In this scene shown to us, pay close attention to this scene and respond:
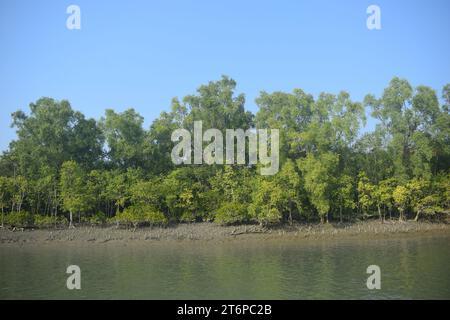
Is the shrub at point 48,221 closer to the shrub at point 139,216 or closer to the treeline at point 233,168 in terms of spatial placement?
the treeline at point 233,168

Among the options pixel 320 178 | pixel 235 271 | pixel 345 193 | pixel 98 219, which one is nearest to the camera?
pixel 235 271

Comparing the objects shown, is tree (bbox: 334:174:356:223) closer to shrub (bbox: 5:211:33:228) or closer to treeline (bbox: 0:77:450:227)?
treeline (bbox: 0:77:450:227)

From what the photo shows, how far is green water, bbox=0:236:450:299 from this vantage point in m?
17.5

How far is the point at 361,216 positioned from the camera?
1582 inches

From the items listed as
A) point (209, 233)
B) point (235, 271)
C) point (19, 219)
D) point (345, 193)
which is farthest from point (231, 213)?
point (19, 219)

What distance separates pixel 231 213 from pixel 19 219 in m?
18.3

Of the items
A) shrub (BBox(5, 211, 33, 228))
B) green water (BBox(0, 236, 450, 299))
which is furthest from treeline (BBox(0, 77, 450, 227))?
green water (BBox(0, 236, 450, 299))

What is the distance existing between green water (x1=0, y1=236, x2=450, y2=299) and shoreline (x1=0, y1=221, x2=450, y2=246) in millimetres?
3003

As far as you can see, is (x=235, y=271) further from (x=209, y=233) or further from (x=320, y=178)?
(x=320, y=178)

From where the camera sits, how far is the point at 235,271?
70.6 feet

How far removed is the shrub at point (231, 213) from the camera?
3675 centimetres

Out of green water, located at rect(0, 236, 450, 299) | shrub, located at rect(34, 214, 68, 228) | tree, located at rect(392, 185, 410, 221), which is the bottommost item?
green water, located at rect(0, 236, 450, 299)

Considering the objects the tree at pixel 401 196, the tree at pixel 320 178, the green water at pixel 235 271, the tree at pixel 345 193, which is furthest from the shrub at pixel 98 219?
the tree at pixel 401 196
